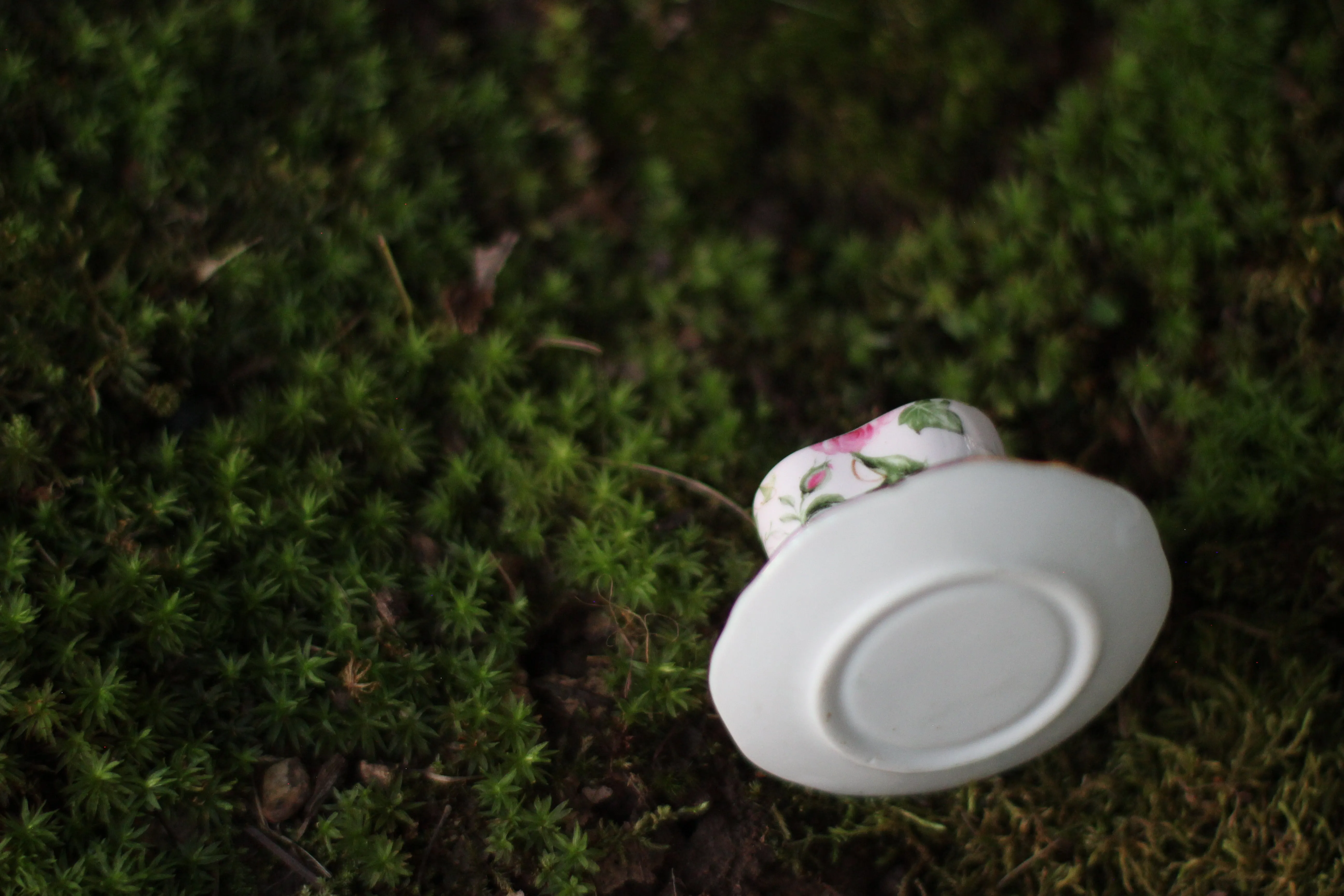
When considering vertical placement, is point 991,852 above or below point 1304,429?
below

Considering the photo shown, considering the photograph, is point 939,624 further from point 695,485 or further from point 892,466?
point 695,485

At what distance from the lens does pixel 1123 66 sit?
258cm

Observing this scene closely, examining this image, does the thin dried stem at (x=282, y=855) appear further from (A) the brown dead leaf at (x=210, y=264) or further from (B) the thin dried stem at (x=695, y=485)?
(A) the brown dead leaf at (x=210, y=264)

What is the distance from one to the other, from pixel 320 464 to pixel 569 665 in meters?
0.66

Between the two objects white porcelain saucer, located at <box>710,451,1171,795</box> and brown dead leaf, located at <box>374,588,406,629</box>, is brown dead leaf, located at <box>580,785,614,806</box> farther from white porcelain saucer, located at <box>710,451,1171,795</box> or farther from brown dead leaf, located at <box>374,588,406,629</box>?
brown dead leaf, located at <box>374,588,406,629</box>

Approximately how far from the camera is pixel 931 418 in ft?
5.81

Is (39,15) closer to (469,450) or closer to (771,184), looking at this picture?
(469,450)

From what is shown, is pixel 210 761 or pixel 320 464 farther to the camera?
pixel 320 464

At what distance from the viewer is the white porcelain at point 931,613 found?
147 centimetres

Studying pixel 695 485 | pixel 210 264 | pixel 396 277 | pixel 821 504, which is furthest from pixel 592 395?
pixel 210 264

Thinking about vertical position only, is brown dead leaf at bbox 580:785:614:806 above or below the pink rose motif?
below

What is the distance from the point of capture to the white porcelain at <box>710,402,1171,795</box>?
1.47 metres

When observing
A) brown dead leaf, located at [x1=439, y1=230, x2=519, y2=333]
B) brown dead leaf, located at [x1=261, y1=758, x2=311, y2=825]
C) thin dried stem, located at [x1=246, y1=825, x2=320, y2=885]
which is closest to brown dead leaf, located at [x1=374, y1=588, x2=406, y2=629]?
brown dead leaf, located at [x1=261, y1=758, x2=311, y2=825]

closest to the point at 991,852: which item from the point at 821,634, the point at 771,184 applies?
the point at 821,634
